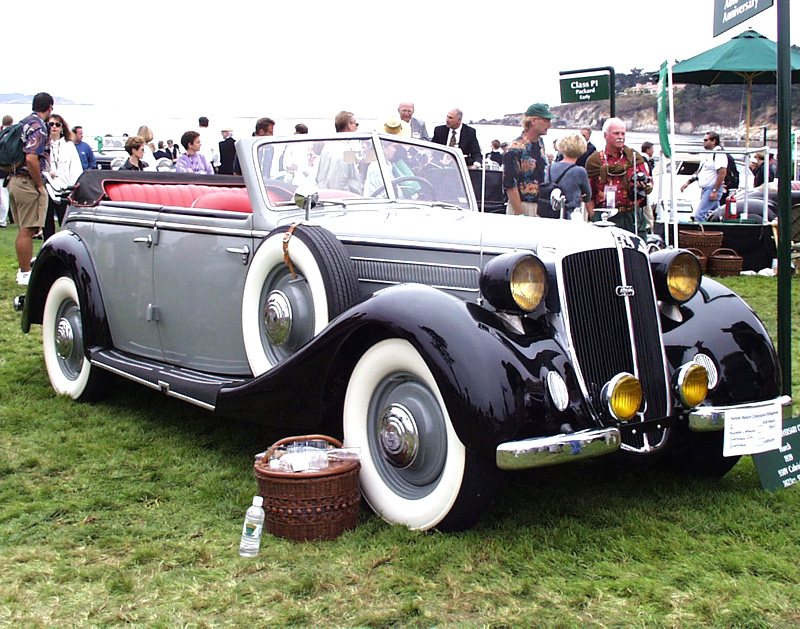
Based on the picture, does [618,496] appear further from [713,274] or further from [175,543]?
[713,274]

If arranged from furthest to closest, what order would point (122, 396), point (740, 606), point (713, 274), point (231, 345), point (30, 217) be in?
point (713, 274), point (30, 217), point (122, 396), point (231, 345), point (740, 606)

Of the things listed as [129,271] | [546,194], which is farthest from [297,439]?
[546,194]

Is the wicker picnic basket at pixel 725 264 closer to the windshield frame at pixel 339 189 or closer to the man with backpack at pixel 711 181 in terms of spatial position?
the man with backpack at pixel 711 181

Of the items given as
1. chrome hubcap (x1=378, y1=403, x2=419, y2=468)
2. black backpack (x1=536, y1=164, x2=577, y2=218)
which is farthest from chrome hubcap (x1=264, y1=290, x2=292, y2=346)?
black backpack (x1=536, y1=164, x2=577, y2=218)

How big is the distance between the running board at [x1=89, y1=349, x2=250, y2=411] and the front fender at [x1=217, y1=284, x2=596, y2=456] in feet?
2.61

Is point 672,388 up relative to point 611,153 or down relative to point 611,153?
down

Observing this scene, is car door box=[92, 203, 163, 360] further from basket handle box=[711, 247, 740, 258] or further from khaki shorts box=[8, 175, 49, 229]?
basket handle box=[711, 247, 740, 258]

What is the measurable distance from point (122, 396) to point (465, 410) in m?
3.35

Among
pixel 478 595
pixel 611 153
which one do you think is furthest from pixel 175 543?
pixel 611 153

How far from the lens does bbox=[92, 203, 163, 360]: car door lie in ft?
16.5

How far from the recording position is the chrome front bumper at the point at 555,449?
9.55 feet

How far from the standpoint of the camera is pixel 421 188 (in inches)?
192

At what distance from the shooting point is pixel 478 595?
2805 millimetres

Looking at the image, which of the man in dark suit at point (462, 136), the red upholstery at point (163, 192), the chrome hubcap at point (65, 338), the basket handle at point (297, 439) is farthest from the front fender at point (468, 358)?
the man in dark suit at point (462, 136)
